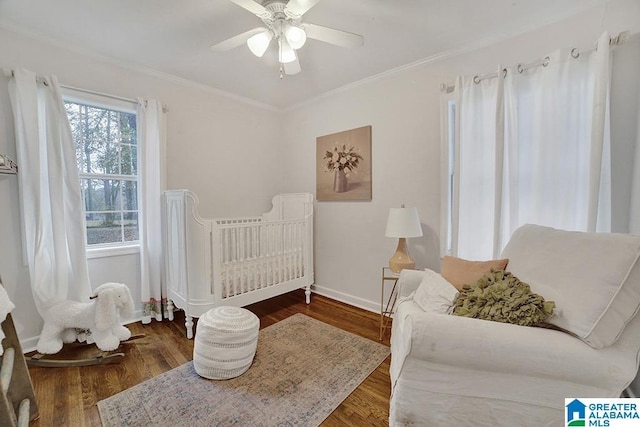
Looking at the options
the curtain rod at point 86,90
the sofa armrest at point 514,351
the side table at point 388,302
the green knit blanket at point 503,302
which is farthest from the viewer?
the side table at point 388,302

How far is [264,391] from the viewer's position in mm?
1554

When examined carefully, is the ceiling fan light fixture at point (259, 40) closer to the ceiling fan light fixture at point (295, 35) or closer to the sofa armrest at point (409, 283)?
the ceiling fan light fixture at point (295, 35)

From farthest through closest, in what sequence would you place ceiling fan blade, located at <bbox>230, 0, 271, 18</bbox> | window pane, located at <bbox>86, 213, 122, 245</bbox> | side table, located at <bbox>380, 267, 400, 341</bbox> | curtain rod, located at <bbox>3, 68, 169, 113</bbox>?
window pane, located at <bbox>86, 213, 122, 245</bbox> < side table, located at <bbox>380, 267, 400, 341</bbox> < curtain rod, located at <bbox>3, 68, 169, 113</bbox> < ceiling fan blade, located at <bbox>230, 0, 271, 18</bbox>

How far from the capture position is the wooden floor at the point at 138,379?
1.39 metres

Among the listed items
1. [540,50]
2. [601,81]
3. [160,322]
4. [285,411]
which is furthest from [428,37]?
[160,322]

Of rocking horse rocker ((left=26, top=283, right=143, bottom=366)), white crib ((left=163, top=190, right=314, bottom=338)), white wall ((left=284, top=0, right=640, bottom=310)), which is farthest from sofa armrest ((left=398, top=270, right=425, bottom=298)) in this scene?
rocking horse rocker ((left=26, top=283, right=143, bottom=366))

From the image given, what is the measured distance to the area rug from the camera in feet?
4.48

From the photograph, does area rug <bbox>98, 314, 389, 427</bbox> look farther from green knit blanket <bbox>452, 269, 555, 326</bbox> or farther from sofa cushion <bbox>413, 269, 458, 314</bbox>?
green knit blanket <bbox>452, 269, 555, 326</bbox>

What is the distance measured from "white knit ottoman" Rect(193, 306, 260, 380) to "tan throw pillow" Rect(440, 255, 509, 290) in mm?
1298

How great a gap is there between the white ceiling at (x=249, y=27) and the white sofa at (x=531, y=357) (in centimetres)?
157

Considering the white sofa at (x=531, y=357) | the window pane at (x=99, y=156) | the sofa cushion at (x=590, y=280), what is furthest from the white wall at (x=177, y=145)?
the sofa cushion at (x=590, y=280)

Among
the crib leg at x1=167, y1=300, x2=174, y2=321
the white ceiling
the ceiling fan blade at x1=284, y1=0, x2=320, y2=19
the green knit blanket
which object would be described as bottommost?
the crib leg at x1=167, y1=300, x2=174, y2=321

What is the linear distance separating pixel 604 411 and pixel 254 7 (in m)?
2.29

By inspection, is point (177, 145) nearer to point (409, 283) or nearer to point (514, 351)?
point (409, 283)
